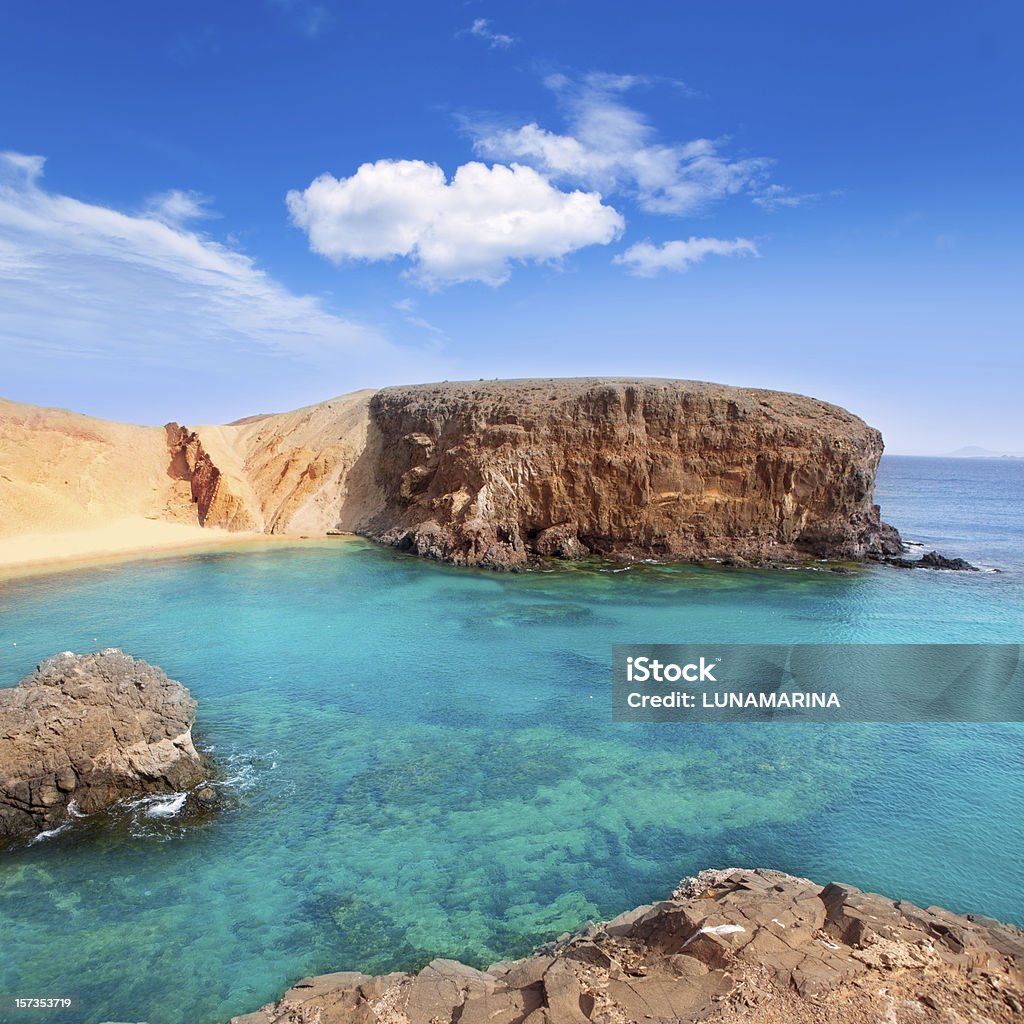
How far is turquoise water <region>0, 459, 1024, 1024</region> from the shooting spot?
10125 millimetres

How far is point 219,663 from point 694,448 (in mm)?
27059

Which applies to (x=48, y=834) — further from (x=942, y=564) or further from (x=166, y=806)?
(x=942, y=564)

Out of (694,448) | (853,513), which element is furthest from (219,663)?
(853,513)

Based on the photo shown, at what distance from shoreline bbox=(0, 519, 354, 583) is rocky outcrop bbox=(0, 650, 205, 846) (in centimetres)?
2088

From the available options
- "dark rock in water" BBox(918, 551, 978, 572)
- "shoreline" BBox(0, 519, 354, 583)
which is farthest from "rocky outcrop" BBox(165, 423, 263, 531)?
"dark rock in water" BBox(918, 551, 978, 572)

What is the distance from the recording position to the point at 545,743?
53.8 ft

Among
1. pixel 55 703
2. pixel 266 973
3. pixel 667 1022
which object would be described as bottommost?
pixel 266 973

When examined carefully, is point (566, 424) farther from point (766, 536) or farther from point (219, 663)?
point (219, 663)

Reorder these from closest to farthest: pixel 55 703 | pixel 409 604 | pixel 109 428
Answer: pixel 55 703, pixel 409 604, pixel 109 428

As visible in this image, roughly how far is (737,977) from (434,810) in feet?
23.4

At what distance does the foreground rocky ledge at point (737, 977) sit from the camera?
725cm

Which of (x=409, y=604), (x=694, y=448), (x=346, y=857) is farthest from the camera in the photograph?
(x=694, y=448)

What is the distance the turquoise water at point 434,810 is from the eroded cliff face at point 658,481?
38.8ft

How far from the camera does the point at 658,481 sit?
38.2 m
